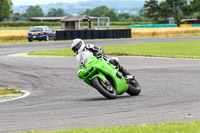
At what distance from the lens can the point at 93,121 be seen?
7.54 m

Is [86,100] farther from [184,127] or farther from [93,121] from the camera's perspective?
[184,127]

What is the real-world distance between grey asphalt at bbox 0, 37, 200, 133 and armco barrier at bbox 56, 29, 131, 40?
2852cm

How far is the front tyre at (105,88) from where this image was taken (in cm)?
1013

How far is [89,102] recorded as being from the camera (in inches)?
396

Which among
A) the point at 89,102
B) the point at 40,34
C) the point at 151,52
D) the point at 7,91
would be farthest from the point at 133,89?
the point at 40,34

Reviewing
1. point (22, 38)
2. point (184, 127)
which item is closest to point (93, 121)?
point (184, 127)

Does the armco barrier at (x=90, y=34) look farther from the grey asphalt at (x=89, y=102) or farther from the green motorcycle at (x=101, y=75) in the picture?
the green motorcycle at (x=101, y=75)

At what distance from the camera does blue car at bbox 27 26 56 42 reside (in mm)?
45500

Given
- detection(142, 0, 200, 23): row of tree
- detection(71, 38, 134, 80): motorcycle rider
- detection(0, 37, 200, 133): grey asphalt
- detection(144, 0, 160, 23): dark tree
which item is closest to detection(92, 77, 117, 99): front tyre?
detection(0, 37, 200, 133): grey asphalt

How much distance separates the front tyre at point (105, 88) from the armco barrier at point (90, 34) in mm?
35677

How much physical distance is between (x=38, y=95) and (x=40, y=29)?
33865mm

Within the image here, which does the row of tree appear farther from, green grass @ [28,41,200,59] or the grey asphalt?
the grey asphalt

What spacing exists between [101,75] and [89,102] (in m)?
0.62

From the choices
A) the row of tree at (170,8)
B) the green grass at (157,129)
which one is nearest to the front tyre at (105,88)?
the green grass at (157,129)
